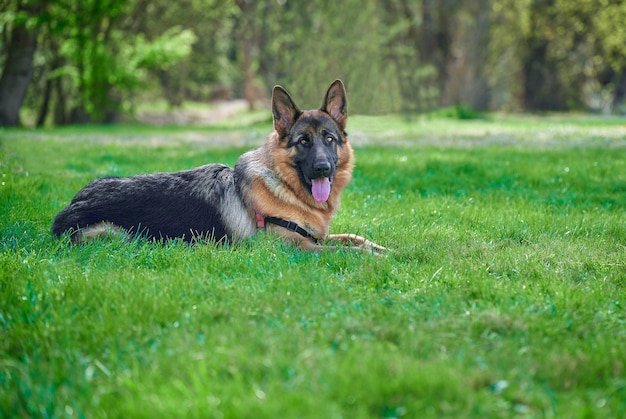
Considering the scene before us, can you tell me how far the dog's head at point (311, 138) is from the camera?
5.99m

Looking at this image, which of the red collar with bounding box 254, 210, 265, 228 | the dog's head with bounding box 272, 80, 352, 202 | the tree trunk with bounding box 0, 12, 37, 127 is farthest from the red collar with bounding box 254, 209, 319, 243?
the tree trunk with bounding box 0, 12, 37, 127

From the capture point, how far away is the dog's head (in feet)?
19.7

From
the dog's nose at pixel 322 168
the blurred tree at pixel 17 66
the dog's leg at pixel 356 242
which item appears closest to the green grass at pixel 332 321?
the dog's leg at pixel 356 242

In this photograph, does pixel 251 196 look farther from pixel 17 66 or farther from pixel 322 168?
pixel 17 66

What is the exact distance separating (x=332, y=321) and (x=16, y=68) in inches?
895

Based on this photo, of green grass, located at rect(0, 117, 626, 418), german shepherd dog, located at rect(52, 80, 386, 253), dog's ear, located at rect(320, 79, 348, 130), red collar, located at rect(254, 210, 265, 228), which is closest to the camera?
green grass, located at rect(0, 117, 626, 418)

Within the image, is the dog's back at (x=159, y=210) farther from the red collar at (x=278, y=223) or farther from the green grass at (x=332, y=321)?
the green grass at (x=332, y=321)

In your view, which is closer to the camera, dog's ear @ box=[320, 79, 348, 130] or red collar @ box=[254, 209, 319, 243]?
red collar @ box=[254, 209, 319, 243]

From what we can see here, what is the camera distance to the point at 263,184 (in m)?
6.12

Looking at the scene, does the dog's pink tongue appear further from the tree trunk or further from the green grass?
the tree trunk

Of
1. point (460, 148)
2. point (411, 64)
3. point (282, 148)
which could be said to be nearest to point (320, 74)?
point (411, 64)

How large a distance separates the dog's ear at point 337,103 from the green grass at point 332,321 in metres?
1.25

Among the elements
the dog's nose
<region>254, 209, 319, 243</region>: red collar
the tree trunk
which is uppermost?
the tree trunk

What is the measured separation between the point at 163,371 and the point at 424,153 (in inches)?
398
